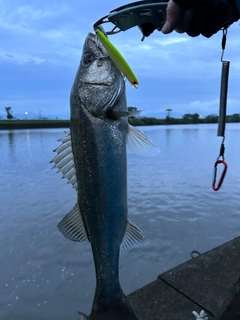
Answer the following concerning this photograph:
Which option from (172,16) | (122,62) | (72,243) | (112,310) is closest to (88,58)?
(122,62)

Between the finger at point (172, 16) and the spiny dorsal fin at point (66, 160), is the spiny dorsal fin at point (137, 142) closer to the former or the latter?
the spiny dorsal fin at point (66, 160)

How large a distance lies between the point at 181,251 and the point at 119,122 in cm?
391

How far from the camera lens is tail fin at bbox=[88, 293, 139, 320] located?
1.55 m

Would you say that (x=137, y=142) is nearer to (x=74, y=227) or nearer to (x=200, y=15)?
(x=74, y=227)

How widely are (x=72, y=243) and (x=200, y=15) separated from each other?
4480mm

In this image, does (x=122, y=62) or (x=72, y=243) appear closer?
(x=122, y=62)

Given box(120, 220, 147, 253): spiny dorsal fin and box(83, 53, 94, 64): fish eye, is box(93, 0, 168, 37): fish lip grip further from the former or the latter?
box(120, 220, 147, 253): spiny dorsal fin

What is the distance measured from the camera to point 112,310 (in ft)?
5.09

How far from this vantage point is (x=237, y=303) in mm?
1662

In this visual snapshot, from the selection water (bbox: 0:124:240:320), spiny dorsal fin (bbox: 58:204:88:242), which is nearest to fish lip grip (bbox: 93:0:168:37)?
spiny dorsal fin (bbox: 58:204:88:242)

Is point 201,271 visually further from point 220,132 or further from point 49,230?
point 49,230

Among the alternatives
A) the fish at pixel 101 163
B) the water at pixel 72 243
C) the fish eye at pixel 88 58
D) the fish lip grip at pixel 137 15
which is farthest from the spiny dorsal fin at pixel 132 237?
the water at pixel 72 243

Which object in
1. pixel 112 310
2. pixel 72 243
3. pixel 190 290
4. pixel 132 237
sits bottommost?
pixel 72 243

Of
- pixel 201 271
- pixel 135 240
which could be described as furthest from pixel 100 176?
pixel 201 271
